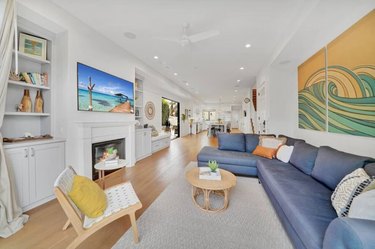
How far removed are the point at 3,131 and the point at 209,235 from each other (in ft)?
10.1

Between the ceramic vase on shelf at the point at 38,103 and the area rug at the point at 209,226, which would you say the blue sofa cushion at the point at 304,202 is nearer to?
the area rug at the point at 209,226

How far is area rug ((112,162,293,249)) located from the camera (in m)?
1.49

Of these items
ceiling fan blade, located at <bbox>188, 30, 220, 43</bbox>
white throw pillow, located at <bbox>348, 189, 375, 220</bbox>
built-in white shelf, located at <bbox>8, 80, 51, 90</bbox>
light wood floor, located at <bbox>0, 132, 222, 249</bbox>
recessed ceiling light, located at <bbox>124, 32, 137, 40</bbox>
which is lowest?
light wood floor, located at <bbox>0, 132, 222, 249</bbox>

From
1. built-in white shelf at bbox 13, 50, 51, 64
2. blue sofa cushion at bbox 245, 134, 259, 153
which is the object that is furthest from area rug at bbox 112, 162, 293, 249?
built-in white shelf at bbox 13, 50, 51, 64

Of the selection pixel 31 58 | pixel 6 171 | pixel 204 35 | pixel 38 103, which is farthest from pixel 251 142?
pixel 31 58

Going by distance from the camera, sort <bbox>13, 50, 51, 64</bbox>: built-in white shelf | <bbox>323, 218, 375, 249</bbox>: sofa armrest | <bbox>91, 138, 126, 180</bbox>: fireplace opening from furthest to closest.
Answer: <bbox>91, 138, 126, 180</bbox>: fireplace opening → <bbox>13, 50, 51, 64</bbox>: built-in white shelf → <bbox>323, 218, 375, 249</bbox>: sofa armrest

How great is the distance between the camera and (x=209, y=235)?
159 cm

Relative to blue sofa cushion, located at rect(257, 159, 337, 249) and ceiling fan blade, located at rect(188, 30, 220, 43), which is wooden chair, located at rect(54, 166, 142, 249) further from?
ceiling fan blade, located at rect(188, 30, 220, 43)

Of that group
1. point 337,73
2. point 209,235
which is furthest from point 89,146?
point 337,73

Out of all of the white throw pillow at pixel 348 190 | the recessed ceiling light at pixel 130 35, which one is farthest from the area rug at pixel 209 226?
the recessed ceiling light at pixel 130 35

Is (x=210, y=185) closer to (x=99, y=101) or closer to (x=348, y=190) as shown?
(x=348, y=190)

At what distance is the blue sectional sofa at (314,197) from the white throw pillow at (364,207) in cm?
15

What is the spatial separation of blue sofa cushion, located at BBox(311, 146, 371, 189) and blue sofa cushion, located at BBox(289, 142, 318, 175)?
133 millimetres

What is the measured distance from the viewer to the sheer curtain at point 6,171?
1647mm
